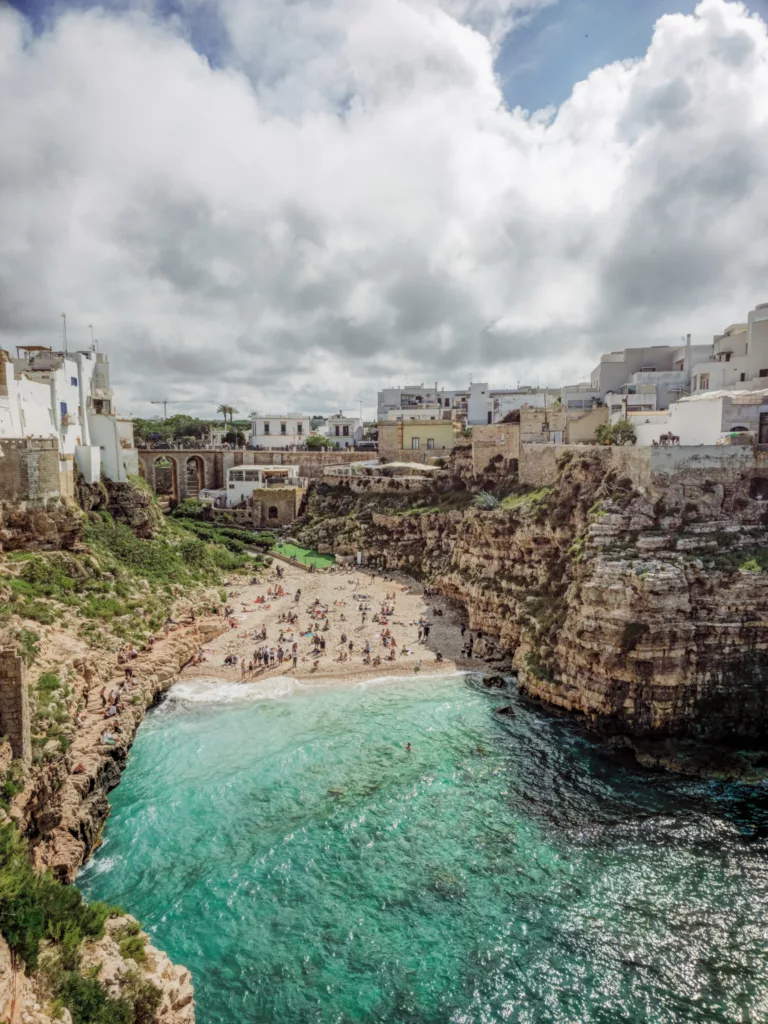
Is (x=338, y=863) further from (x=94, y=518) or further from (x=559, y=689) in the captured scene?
(x=94, y=518)

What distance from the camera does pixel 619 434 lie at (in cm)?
3666

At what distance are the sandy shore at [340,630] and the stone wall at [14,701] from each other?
12.8 meters

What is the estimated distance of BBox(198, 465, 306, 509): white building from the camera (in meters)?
59.7

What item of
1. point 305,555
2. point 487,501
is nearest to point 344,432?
point 305,555

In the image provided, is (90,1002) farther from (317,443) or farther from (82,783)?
(317,443)

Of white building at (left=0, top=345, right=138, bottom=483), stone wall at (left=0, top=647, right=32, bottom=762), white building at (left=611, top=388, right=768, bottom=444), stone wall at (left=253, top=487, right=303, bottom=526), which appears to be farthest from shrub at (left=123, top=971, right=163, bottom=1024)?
stone wall at (left=253, top=487, right=303, bottom=526)

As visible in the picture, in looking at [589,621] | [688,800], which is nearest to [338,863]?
[688,800]

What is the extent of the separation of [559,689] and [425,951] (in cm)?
1314

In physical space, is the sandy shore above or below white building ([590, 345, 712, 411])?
below

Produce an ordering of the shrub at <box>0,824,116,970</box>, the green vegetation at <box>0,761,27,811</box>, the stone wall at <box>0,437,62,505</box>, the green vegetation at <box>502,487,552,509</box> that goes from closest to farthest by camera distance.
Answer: the shrub at <box>0,824,116,970</box> < the green vegetation at <box>0,761,27,811</box> < the stone wall at <box>0,437,62,505</box> < the green vegetation at <box>502,487,552,509</box>

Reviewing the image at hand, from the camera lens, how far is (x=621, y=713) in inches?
922

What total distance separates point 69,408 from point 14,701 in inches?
1027

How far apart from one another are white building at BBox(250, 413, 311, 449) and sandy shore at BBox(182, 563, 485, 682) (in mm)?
29604

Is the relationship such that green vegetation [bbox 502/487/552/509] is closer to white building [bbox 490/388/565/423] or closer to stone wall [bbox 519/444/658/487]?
stone wall [bbox 519/444/658/487]
